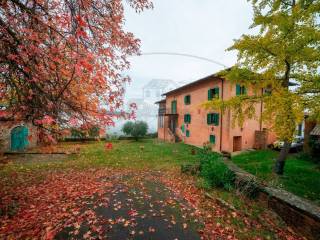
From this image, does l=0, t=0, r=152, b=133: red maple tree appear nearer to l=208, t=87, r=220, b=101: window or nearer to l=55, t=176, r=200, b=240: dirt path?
l=55, t=176, r=200, b=240: dirt path

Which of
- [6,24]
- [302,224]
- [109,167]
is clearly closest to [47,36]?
[6,24]

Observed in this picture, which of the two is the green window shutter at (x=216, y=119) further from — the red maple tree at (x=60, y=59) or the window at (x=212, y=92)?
the red maple tree at (x=60, y=59)

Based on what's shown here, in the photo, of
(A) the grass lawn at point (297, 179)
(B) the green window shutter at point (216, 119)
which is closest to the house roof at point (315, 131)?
(A) the grass lawn at point (297, 179)

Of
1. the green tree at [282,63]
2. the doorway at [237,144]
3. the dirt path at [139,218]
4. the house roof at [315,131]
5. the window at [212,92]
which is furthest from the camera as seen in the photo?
the window at [212,92]

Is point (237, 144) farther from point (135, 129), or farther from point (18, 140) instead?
point (18, 140)

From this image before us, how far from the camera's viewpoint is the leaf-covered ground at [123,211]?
3.70 m

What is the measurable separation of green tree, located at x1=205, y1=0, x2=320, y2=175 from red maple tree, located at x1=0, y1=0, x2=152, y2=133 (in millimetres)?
5197

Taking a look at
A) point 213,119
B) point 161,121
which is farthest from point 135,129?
point 213,119

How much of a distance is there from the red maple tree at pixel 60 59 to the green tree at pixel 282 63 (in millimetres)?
5197

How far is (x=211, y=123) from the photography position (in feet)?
52.3

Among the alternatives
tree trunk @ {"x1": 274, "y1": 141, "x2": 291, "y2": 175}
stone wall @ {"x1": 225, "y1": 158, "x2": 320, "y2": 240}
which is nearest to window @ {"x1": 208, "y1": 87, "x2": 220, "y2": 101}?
tree trunk @ {"x1": 274, "y1": 141, "x2": 291, "y2": 175}

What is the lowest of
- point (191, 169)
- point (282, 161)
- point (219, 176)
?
point (191, 169)

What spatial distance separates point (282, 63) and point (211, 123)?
9.62 metres

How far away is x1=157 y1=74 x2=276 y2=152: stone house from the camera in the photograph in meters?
14.3
